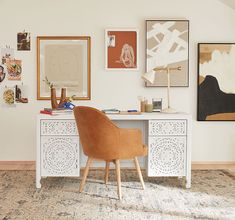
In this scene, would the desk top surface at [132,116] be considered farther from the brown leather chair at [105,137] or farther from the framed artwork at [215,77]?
the framed artwork at [215,77]

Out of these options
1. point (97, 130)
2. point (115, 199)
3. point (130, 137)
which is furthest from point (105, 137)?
point (115, 199)

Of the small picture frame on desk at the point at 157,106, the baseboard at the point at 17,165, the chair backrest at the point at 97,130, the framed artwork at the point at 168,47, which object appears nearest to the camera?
the chair backrest at the point at 97,130

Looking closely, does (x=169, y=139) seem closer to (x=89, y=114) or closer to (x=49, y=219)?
(x=89, y=114)

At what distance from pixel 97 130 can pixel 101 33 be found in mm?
1926

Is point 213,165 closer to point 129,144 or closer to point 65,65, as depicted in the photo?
point 129,144

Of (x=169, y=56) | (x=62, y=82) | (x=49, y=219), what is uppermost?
(x=169, y=56)

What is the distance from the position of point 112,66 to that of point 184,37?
976 mm

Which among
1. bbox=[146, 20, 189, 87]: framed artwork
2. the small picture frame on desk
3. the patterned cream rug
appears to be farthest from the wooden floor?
the small picture frame on desk

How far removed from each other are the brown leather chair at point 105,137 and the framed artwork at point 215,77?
1.78 meters

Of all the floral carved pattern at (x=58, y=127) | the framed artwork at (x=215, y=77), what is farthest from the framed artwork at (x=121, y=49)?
the floral carved pattern at (x=58, y=127)

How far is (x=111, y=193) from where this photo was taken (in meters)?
3.68

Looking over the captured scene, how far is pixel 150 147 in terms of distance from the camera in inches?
152

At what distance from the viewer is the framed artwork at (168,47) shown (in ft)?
16.6

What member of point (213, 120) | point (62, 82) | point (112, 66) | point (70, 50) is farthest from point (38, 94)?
point (213, 120)
